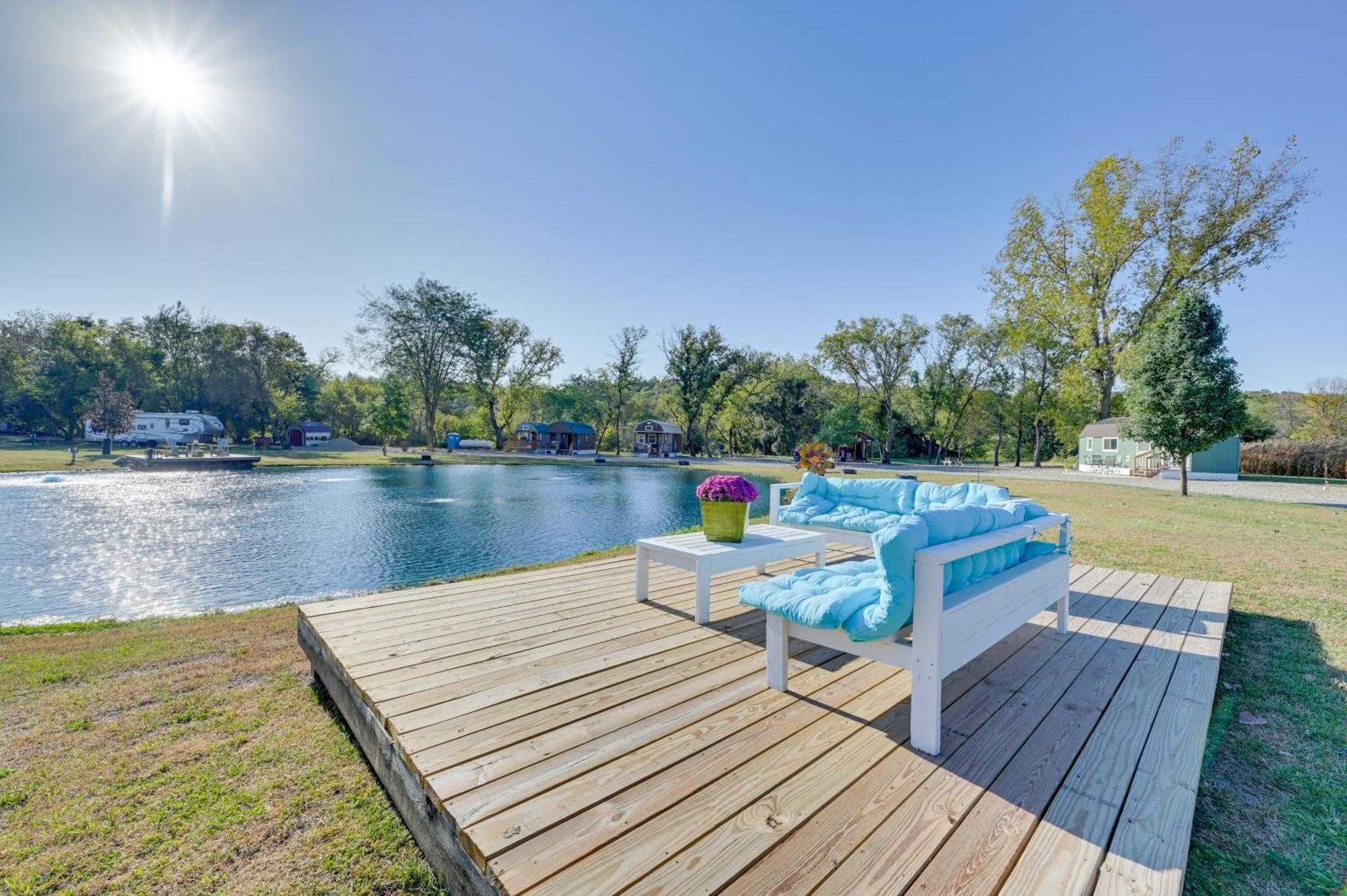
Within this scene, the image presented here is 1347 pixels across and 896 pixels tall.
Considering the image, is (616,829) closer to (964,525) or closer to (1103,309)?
(964,525)

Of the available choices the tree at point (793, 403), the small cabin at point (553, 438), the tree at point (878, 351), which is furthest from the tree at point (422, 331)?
the tree at point (878, 351)

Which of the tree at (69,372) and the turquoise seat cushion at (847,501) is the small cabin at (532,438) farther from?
the turquoise seat cushion at (847,501)

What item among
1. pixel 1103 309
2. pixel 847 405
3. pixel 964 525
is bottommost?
pixel 964 525

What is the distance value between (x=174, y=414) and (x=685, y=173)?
36.0 metres

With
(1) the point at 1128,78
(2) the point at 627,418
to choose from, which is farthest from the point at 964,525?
(2) the point at 627,418

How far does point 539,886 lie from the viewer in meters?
1.06

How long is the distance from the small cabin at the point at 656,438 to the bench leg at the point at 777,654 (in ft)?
107

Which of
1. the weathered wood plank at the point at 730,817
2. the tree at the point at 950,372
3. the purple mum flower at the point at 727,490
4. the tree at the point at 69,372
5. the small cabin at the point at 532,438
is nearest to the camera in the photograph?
the weathered wood plank at the point at 730,817

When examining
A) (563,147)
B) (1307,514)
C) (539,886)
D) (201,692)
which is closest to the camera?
(539,886)

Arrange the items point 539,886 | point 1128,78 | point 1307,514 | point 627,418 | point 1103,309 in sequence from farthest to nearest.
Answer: point 627,418, point 1103,309, point 1128,78, point 1307,514, point 539,886

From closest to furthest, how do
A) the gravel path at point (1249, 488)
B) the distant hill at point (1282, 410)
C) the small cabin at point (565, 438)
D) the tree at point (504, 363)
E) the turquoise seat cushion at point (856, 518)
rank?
the turquoise seat cushion at point (856, 518)
the gravel path at point (1249, 488)
the distant hill at point (1282, 410)
the tree at point (504, 363)
the small cabin at point (565, 438)

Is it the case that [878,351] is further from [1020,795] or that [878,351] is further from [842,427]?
[1020,795]

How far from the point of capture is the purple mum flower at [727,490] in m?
3.02

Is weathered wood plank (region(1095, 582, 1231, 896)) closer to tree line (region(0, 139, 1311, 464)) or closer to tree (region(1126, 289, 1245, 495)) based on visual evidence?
tree (region(1126, 289, 1245, 495))
